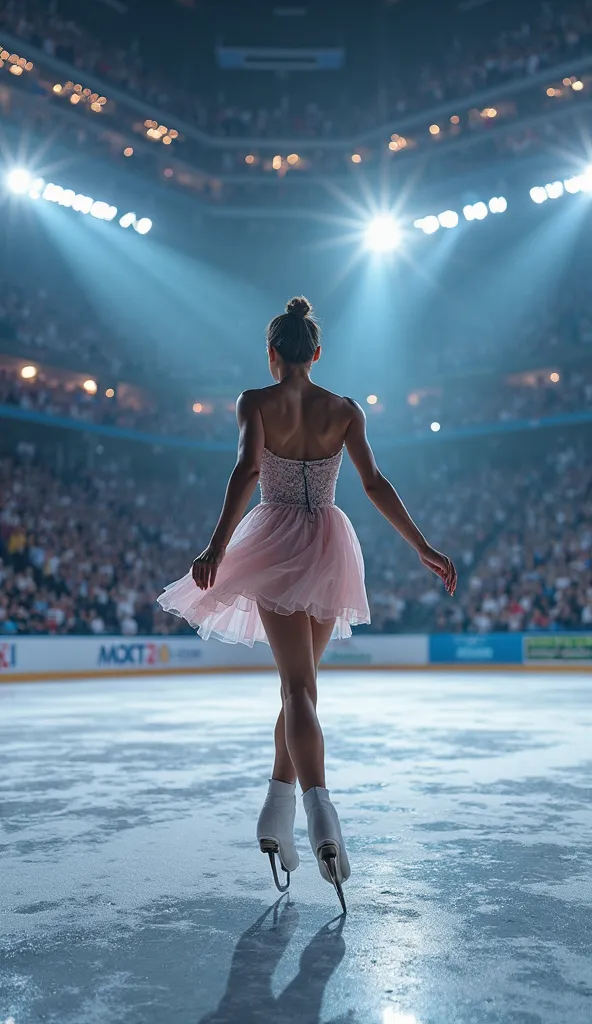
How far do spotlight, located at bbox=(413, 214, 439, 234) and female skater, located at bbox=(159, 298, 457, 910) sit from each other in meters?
28.5

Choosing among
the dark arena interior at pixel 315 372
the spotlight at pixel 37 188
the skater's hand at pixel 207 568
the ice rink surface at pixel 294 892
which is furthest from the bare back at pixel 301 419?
the spotlight at pixel 37 188

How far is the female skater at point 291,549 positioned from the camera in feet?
9.62

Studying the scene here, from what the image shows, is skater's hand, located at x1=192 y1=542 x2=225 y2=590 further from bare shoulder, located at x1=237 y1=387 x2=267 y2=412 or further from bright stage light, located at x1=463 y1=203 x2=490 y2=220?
bright stage light, located at x1=463 y1=203 x2=490 y2=220

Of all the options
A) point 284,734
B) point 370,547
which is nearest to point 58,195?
point 370,547

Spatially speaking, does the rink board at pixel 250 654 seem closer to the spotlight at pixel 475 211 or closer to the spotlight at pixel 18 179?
the spotlight at pixel 18 179

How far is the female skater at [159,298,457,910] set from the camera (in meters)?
2.93

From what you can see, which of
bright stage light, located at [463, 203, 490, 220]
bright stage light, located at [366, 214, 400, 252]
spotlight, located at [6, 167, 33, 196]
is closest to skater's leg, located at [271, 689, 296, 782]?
spotlight, located at [6, 167, 33, 196]

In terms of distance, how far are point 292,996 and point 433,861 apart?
4.48 feet

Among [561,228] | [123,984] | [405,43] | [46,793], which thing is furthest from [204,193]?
[123,984]

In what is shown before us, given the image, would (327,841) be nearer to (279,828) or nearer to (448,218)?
(279,828)

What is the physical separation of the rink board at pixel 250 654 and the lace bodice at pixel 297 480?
50.4ft

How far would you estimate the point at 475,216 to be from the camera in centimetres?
2894

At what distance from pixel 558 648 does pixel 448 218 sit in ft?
49.9

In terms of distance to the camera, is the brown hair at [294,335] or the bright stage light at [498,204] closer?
the brown hair at [294,335]
